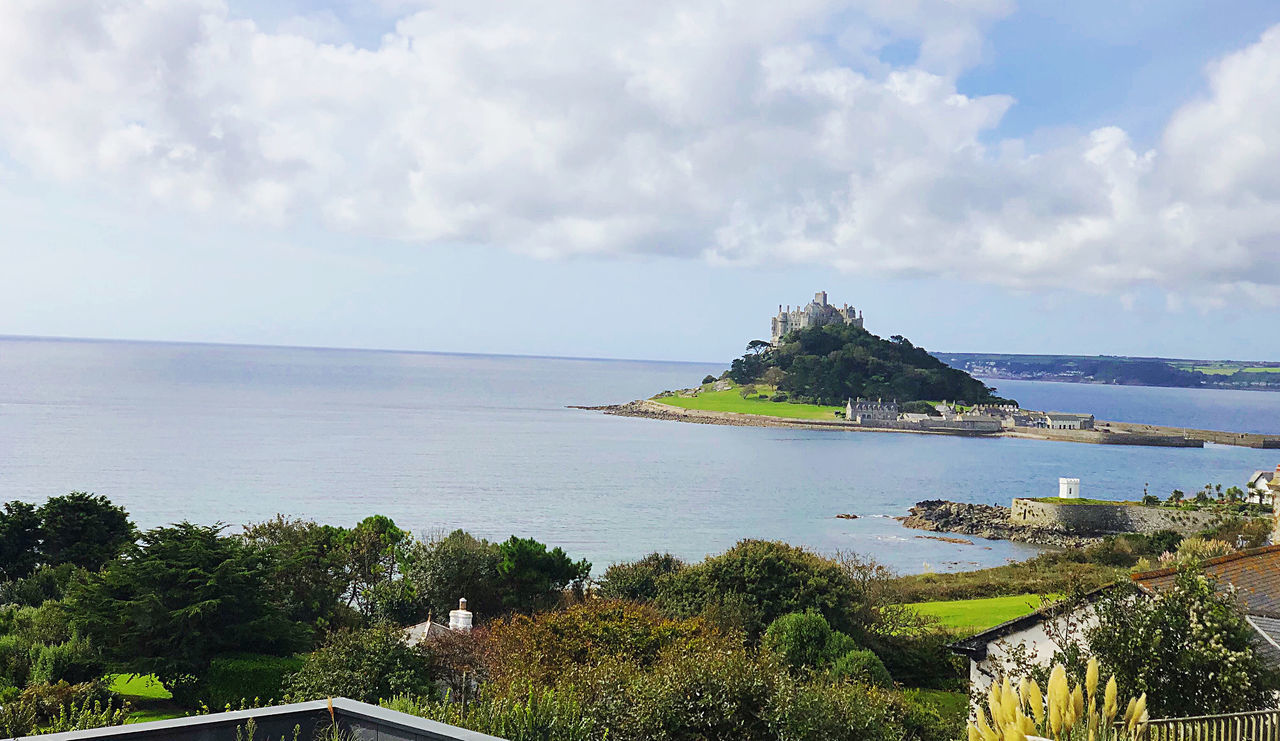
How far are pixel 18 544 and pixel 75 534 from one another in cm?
115

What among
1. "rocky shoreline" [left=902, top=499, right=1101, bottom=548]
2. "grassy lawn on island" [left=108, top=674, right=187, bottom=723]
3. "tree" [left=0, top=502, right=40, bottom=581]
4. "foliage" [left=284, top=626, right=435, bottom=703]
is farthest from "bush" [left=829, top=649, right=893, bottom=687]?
"rocky shoreline" [left=902, top=499, right=1101, bottom=548]

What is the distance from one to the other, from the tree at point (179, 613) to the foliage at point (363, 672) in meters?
2.41

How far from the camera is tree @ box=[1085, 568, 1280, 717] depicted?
7.35 meters

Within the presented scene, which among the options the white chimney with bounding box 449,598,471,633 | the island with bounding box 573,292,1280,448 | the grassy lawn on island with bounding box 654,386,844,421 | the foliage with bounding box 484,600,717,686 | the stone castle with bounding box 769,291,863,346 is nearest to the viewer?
the foliage with bounding box 484,600,717,686

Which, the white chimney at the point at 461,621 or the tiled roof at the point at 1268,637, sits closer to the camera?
the tiled roof at the point at 1268,637

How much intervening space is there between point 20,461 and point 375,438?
1114 inches

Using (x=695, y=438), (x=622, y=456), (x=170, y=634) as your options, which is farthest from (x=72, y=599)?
(x=695, y=438)

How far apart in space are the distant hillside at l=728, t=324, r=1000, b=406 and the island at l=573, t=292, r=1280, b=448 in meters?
0.14

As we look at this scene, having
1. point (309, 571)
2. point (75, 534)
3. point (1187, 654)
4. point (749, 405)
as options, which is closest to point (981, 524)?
point (309, 571)

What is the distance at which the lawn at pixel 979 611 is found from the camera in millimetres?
22547

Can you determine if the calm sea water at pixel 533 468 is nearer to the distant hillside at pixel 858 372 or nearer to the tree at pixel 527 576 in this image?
the tree at pixel 527 576

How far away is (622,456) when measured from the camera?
259 feet

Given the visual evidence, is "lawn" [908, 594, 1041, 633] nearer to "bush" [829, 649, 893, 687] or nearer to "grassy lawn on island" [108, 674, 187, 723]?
"bush" [829, 649, 893, 687]

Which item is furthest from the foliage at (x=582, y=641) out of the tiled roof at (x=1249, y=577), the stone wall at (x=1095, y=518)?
the stone wall at (x=1095, y=518)
